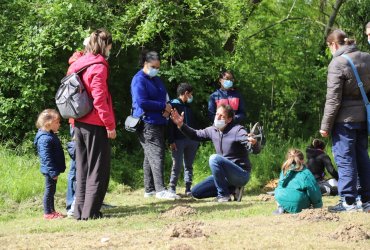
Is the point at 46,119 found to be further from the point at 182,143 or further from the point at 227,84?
the point at 227,84

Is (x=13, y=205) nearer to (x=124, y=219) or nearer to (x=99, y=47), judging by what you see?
(x=124, y=219)

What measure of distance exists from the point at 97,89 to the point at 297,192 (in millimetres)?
2527

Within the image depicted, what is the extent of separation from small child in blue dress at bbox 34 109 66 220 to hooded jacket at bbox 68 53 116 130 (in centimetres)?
80

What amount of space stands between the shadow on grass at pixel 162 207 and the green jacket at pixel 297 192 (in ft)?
2.86

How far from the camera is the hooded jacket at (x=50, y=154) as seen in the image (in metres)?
7.61

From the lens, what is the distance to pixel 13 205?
8930mm

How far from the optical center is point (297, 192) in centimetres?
709

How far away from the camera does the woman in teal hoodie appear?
709cm

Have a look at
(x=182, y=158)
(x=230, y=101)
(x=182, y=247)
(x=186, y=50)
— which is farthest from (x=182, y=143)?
(x=182, y=247)

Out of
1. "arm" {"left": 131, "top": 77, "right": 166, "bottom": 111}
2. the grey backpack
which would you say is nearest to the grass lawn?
the grey backpack

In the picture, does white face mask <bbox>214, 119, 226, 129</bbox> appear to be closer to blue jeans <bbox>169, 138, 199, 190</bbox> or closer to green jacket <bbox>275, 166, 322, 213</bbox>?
blue jeans <bbox>169, 138, 199, 190</bbox>

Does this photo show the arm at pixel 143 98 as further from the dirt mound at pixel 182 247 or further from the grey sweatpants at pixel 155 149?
the dirt mound at pixel 182 247

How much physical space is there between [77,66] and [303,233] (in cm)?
316

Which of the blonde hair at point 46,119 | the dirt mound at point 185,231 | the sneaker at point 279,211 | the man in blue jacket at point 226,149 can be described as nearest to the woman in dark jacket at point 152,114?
the man in blue jacket at point 226,149
